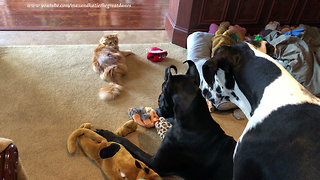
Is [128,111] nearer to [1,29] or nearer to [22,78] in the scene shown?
[22,78]

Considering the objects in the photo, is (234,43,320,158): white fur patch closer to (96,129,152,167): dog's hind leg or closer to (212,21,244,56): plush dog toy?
(96,129,152,167): dog's hind leg

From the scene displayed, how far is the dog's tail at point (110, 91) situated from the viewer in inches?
82.8

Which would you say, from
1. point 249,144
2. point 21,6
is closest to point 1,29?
point 21,6

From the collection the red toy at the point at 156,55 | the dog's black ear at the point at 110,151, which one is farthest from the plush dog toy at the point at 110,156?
the red toy at the point at 156,55

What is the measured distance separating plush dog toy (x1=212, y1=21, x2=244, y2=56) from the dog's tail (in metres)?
0.99

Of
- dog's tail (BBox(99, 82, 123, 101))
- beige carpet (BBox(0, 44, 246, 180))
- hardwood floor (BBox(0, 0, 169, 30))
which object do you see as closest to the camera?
beige carpet (BBox(0, 44, 246, 180))

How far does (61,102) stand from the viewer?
2.06 metres

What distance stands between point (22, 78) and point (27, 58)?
334mm

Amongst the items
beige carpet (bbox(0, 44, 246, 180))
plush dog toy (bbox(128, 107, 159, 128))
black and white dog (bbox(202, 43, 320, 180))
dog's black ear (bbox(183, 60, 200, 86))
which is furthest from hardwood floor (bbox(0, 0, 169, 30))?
black and white dog (bbox(202, 43, 320, 180))

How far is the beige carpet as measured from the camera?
1661mm

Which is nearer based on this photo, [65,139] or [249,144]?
[249,144]

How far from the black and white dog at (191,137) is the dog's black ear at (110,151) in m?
0.27

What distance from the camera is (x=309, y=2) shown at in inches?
119

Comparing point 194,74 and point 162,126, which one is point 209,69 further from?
point 162,126
